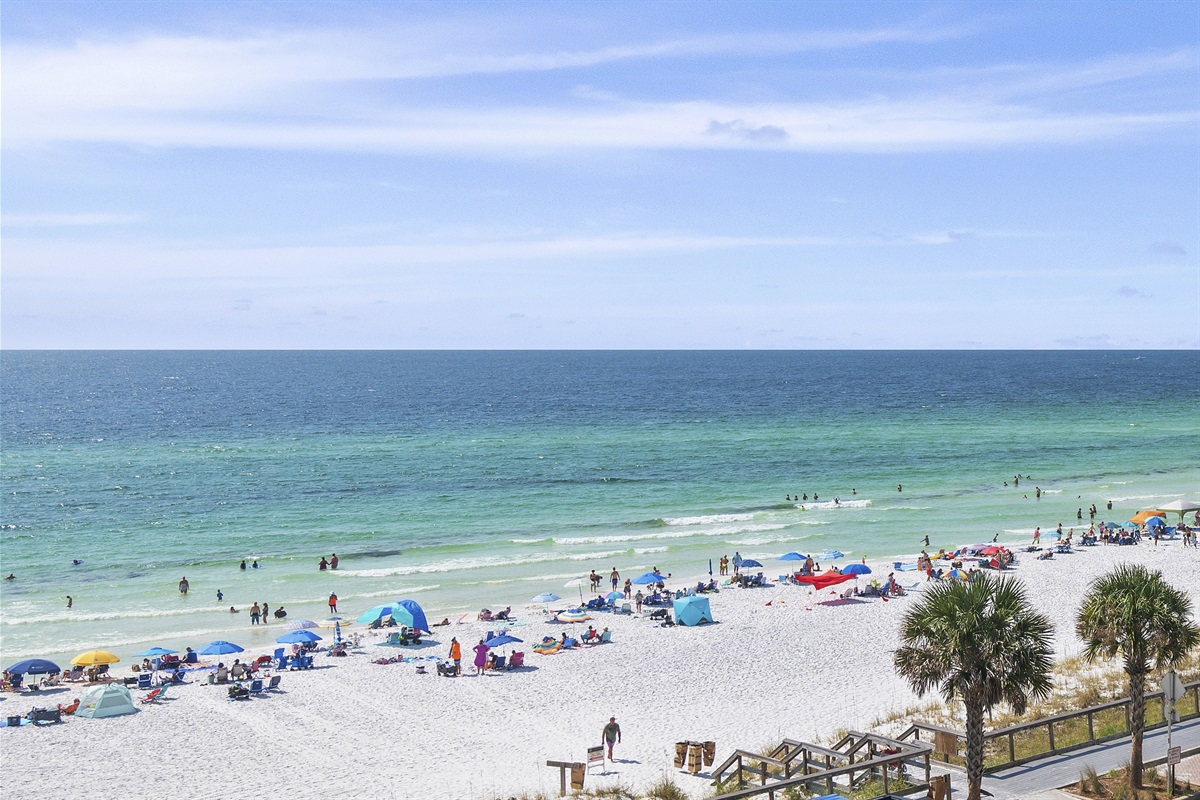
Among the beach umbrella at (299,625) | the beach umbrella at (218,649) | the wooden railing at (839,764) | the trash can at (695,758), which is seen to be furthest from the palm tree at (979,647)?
the beach umbrella at (299,625)

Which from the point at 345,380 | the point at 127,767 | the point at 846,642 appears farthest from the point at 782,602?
the point at 345,380

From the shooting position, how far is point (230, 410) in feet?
429

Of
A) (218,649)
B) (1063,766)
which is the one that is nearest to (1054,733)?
(1063,766)

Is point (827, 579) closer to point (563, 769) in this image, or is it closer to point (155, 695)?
point (563, 769)

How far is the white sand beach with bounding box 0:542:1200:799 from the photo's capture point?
21.5 meters

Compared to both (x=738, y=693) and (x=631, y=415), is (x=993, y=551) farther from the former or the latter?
(x=631, y=415)

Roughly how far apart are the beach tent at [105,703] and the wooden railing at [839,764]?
691 inches

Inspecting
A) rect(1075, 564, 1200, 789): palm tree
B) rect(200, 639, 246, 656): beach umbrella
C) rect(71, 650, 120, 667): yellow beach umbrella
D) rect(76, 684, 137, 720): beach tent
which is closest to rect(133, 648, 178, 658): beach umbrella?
rect(200, 639, 246, 656): beach umbrella

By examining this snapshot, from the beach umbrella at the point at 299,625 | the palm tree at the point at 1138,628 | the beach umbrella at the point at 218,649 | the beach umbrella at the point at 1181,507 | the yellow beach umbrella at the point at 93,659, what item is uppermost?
the palm tree at the point at 1138,628

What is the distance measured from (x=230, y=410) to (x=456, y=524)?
284ft

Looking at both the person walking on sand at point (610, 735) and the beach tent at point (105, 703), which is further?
the beach tent at point (105, 703)

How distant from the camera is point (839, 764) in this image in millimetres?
16547

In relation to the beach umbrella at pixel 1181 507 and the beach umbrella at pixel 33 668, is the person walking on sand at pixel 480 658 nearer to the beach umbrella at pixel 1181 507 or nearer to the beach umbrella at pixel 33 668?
the beach umbrella at pixel 33 668

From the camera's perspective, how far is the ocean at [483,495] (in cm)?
4228
